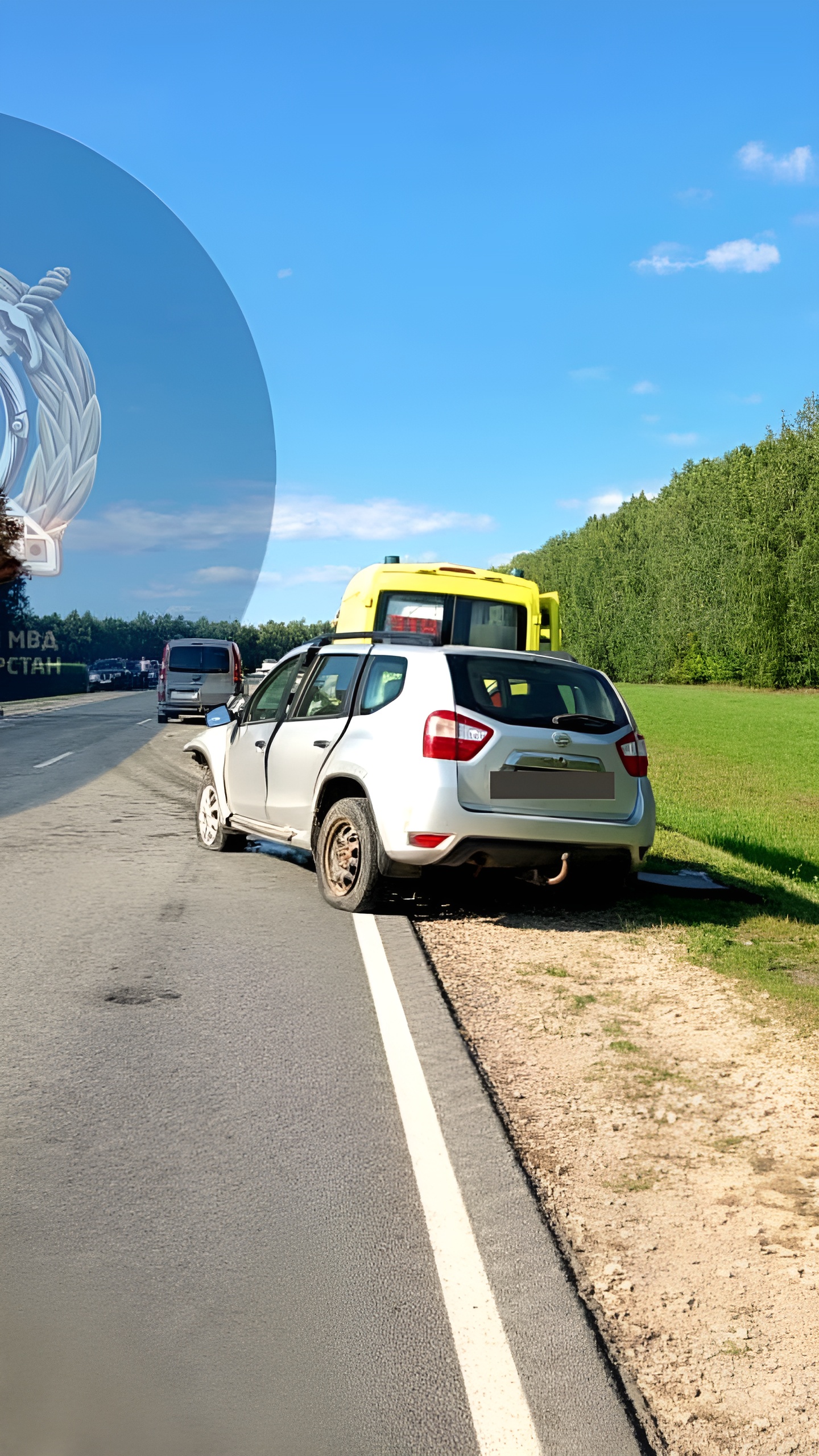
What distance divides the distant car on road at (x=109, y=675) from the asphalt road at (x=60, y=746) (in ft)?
92.0

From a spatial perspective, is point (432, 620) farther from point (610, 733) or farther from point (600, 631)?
point (600, 631)

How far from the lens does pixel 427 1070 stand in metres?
5.06

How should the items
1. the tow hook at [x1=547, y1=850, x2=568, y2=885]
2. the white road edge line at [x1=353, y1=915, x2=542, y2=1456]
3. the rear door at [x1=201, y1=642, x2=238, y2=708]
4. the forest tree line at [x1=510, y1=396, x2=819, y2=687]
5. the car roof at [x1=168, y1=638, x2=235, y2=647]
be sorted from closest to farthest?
1. the white road edge line at [x1=353, y1=915, x2=542, y2=1456]
2. the tow hook at [x1=547, y1=850, x2=568, y2=885]
3. the rear door at [x1=201, y1=642, x2=238, y2=708]
4. the car roof at [x1=168, y1=638, x2=235, y2=647]
5. the forest tree line at [x1=510, y1=396, x2=819, y2=687]

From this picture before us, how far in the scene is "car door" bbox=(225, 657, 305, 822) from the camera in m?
9.82

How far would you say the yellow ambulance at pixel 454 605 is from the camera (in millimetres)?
15242

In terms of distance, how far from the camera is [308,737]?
9102 mm

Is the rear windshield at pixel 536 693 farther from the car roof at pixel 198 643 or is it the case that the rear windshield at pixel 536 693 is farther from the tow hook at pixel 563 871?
the car roof at pixel 198 643

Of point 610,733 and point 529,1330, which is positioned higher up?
point 610,733

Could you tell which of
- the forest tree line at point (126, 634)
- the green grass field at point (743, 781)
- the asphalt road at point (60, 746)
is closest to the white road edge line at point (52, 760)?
the asphalt road at point (60, 746)

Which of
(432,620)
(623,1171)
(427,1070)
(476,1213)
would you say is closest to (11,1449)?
(476,1213)

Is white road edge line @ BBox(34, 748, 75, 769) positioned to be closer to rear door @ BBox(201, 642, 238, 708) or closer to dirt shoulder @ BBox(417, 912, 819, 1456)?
rear door @ BBox(201, 642, 238, 708)

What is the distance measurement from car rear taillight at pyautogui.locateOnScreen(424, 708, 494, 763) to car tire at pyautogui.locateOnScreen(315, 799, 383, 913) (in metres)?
0.66

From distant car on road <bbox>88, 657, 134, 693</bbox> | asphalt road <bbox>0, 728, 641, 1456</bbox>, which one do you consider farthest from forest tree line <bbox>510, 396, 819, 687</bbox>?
asphalt road <bbox>0, 728, 641, 1456</bbox>

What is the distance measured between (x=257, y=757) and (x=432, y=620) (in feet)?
18.8
